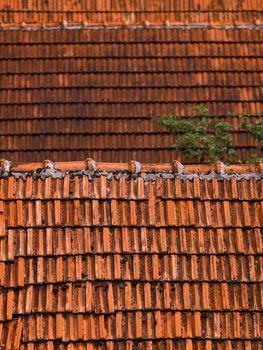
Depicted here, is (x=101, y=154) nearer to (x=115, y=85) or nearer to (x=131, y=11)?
(x=115, y=85)

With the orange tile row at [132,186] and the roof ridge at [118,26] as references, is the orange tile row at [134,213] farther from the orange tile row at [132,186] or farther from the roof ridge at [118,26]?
the roof ridge at [118,26]

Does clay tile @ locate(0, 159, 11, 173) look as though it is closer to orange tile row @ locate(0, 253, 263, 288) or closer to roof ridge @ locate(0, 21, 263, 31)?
orange tile row @ locate(0, 253, 263, 288)

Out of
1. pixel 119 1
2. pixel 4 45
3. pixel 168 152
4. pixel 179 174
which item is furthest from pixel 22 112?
pixel 179 174

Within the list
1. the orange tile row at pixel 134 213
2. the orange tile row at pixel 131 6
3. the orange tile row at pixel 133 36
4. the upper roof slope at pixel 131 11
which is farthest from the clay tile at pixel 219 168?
the orange tile row at pixel 131 6

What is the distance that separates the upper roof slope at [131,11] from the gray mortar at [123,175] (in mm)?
7195

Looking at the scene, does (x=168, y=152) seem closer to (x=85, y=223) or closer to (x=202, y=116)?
(x=202, y=116)

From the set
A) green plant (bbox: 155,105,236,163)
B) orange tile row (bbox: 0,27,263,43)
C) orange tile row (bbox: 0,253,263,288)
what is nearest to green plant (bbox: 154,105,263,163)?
green plant (bbox: 155,105,236,163)

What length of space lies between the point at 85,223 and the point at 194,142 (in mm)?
3348

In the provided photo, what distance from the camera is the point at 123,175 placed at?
262 inches

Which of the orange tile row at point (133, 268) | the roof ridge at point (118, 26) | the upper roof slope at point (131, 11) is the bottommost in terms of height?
the orange tile row at point (133, 268)

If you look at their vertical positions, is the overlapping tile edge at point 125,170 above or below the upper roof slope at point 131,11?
below

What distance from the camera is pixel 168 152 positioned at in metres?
→ 10.5

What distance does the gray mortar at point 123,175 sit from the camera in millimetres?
6586

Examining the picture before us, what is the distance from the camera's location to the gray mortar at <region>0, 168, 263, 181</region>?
21.6ft
